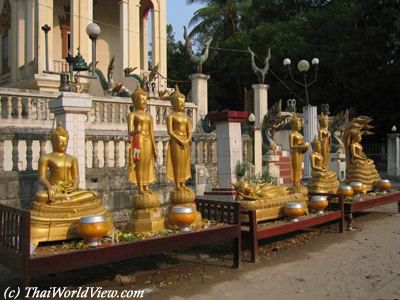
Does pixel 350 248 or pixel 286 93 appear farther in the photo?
pixel 286 93

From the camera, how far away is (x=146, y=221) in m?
5.93

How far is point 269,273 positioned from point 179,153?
6.64 ft

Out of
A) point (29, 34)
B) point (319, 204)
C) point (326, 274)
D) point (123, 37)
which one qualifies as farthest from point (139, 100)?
point (29, 34)

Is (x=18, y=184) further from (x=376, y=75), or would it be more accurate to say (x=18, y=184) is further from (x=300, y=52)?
(x=300, y=52)

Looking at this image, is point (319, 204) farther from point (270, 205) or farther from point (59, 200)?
point (59, 200)

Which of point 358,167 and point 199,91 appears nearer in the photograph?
point 358,167

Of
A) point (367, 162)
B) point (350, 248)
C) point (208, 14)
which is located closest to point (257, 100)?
point (367, 162)

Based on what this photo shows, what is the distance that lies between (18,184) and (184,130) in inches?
124

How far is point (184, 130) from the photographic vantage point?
6.62 meters

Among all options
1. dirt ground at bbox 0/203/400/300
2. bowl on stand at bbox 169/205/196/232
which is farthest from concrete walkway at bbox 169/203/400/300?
bowl on stand at bbox 169/205/196/232

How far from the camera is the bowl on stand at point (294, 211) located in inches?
285

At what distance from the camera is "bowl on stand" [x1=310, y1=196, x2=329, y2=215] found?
8078 mm

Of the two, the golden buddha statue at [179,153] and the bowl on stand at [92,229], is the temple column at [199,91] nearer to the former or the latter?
the golden buddha statue at [179,153]

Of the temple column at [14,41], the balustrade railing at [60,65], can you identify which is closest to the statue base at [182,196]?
the balustrade railing at [60,65]
